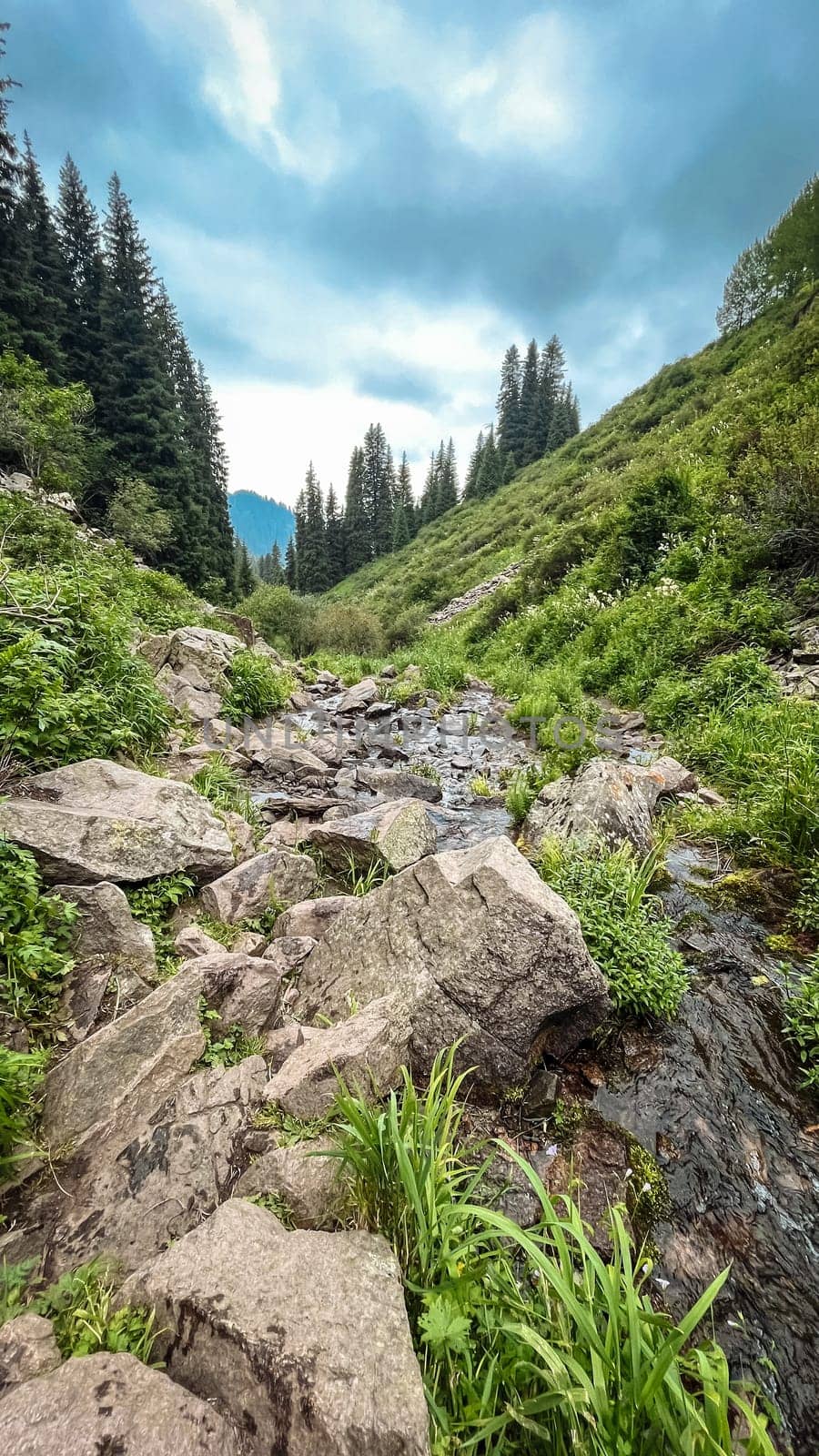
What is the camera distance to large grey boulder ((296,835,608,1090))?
3.42 meters

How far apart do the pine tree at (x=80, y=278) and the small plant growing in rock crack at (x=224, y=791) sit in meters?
33.2

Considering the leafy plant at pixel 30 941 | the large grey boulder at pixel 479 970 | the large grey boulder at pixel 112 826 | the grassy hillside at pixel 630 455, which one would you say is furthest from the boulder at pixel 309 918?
the grassy hillside at pixel 630 455

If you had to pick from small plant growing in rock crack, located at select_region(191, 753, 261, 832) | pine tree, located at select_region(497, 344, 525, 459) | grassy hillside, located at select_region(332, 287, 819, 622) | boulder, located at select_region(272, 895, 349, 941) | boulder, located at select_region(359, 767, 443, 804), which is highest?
pine tree, located at select_region(497, 344, 525, 459)

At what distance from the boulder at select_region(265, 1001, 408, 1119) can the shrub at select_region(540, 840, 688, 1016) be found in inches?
66.2

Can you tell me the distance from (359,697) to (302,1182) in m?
13.3

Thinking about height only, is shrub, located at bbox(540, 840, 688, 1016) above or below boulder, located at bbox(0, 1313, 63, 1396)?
above

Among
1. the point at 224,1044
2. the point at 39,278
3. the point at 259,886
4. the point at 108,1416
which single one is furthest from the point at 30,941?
the point at 39,278

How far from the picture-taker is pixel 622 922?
431cm

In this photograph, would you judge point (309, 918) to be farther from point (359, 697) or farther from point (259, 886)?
point (359, 697)

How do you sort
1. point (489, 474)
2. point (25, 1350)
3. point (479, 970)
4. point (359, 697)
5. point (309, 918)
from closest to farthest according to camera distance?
1. point (25, 1350)
2. point (479, 970)
3. point (309, 918)
4. point (359, 697)
5. point (489, 474)

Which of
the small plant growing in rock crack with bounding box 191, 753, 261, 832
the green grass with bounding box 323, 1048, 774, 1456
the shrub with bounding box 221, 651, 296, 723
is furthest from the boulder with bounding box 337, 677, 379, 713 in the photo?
the green grass with bounding box 323, 1048, 774, 1456

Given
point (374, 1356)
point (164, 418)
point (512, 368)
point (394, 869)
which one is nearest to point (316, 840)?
point (394, 869)

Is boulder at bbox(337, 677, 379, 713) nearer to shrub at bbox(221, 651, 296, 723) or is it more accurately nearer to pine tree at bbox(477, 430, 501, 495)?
shrub at bbox(221, 651, 296, 723)

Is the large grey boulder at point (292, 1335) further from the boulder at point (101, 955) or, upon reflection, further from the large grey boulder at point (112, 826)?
the large grey boulder at point (112, 826)
